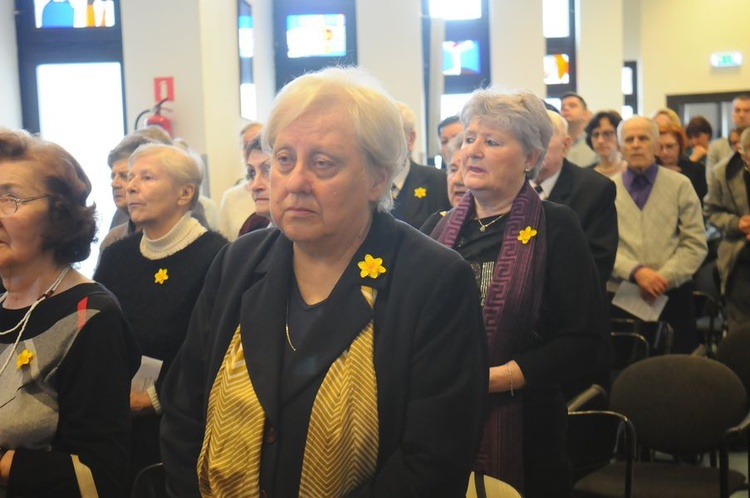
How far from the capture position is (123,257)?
11.2ft

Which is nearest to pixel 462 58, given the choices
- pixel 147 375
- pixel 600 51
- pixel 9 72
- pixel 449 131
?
pixel 600 51

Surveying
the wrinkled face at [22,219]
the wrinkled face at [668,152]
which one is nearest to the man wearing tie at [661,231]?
the wrinkled face at [668,152]

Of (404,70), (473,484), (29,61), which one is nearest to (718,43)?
(404,70)

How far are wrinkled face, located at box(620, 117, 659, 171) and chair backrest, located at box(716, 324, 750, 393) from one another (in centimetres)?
114

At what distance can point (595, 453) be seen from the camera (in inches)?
140

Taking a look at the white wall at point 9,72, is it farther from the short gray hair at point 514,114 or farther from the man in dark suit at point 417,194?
the short gray hair at point 514,114

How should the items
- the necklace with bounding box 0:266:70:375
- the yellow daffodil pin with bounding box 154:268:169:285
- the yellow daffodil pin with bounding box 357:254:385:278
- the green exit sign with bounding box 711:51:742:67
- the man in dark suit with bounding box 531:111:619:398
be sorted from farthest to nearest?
the green exit sign with bounding box 711:51:742:67, the man in dark suit with bounding box 531:111:619:398, the yellow daffodil pin with bounding box 154:268:169:285, the necklace with bounding box 0:266:70:375, the yellow daffodil pin with bounding box 357:254:385:278

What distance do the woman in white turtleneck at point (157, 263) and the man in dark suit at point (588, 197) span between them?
5.02ft

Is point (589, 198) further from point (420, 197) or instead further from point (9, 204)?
point (9, 204)

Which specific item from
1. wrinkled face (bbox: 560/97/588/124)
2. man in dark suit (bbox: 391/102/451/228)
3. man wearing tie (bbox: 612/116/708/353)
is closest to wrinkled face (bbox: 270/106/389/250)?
man in dark suit (bbox: 391/102/451/228)

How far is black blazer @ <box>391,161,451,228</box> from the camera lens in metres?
4.45

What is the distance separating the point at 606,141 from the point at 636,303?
136 centimetres

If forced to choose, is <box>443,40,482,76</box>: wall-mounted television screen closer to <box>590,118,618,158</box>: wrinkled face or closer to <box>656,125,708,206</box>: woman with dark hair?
<box>656,125,708,206</box>: woman with dark hair

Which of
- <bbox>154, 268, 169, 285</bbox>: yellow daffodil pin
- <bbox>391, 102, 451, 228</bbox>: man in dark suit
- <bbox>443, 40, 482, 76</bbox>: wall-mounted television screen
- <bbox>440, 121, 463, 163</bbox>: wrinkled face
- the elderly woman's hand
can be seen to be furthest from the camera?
<bbox>443, 40, 482, 76</bbox>: wall-mounted television screen
